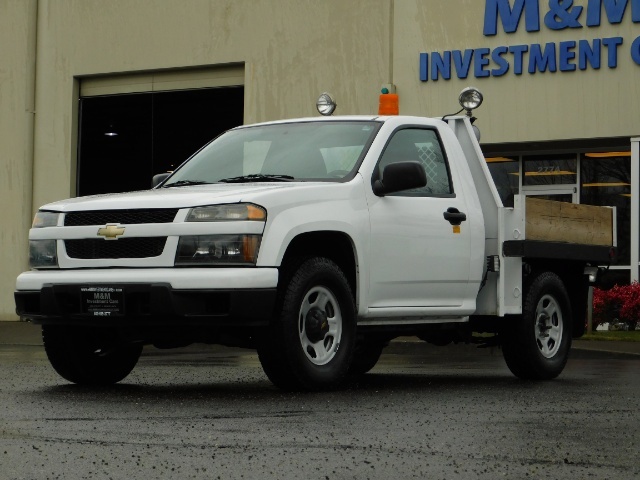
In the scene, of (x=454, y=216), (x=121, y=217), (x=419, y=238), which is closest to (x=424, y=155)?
(x=454, y=216)

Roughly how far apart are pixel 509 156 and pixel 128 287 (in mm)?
15974

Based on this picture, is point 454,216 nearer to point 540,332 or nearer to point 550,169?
point 540,332

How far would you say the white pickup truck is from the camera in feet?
29.2

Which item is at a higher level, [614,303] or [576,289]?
[576,289]

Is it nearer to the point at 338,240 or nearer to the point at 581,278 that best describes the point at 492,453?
the point at 338,240

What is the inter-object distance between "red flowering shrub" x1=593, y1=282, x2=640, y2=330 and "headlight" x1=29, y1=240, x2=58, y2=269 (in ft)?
41.5

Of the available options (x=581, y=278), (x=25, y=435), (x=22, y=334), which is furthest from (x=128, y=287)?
(x=22, y=334)

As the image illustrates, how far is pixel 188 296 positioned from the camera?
8.79 metres

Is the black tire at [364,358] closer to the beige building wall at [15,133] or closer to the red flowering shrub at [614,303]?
the red flowering shrub at [614,303]

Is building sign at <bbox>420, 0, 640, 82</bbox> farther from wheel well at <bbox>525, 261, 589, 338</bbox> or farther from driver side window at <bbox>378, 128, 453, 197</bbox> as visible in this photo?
driver side window at <bbox>378, 128, 453, 197</bbox>

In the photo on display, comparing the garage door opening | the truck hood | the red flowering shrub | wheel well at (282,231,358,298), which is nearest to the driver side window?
wheel well at (282,231,358,298)

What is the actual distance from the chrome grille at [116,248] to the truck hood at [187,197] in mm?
217

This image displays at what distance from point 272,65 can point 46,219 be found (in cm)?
1528

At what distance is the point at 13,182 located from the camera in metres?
27.0
